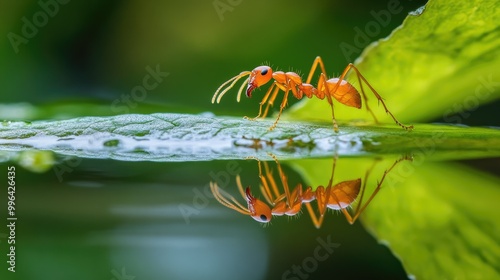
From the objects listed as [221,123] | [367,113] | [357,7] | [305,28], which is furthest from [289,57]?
[221,123]

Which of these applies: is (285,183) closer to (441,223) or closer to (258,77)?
(441,223)

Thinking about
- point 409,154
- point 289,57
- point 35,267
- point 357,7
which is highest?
point 357,7

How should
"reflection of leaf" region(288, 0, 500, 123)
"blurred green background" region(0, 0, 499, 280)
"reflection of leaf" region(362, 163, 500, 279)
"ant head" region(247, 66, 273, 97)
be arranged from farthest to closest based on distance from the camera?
"blurred green background" region(0, 0, 499, 280), "ant head" region(247, 66, 273, 97), "reflection of leaf" region(288, 0, 500, 123), "reflection of leaf" region(362, 163, 500, 279)

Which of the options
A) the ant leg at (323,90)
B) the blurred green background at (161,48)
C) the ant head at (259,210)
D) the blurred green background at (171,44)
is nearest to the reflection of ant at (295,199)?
the ant head at (259,210)

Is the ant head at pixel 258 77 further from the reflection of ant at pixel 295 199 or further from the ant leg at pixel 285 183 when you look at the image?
the reflection of ant at pixel 295 199

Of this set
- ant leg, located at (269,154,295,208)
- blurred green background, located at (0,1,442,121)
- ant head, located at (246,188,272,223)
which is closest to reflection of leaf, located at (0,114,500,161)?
ant leg, located at (269,154,295,208)

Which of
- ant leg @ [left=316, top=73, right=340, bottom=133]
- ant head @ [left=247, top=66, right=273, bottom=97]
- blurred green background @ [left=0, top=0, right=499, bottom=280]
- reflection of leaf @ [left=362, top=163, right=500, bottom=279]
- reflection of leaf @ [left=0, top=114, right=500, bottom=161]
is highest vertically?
blurred green background @ [left=0, top=0, right=499, bottom=280]

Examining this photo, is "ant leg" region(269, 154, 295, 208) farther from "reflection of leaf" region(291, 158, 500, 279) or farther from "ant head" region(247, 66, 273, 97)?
"ant head" region(247, 66, 273, 97)

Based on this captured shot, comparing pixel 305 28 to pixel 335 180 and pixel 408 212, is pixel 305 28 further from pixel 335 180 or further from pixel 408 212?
pixel 408 212
